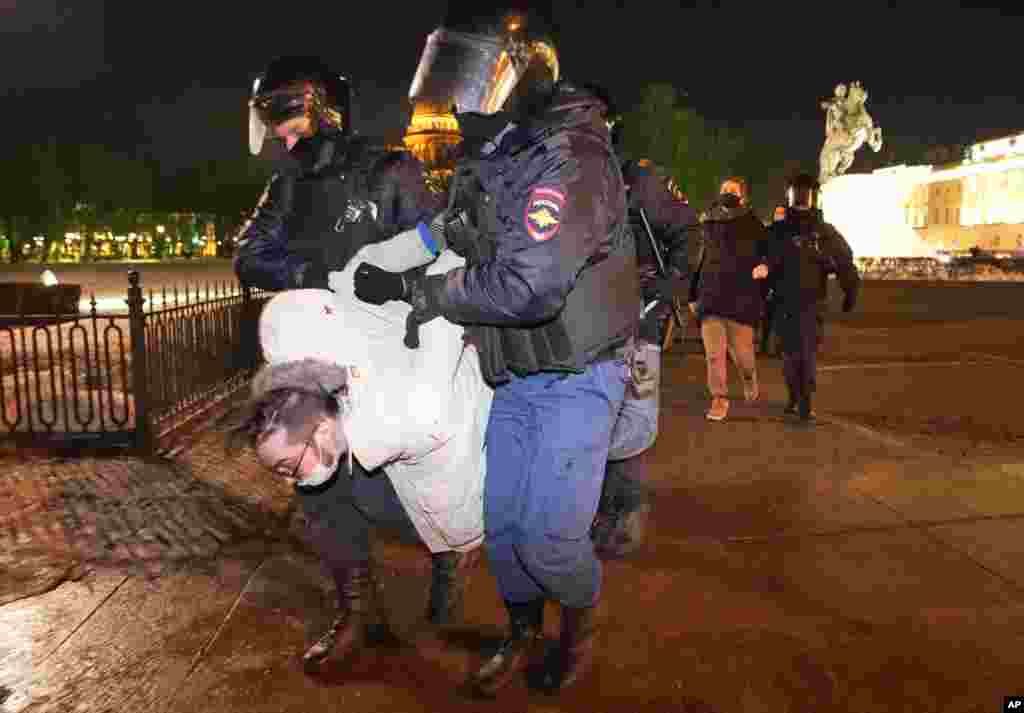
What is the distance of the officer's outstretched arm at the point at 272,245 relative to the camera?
3070mm

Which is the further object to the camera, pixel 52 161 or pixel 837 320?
pixel 52 161

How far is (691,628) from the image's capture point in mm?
3188

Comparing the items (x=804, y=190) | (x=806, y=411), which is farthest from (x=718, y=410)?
(x=804, y=190)

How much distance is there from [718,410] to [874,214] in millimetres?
54258

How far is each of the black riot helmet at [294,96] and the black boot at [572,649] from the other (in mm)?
1923

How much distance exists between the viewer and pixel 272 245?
308 cm

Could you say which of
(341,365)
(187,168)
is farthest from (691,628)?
(187,168)

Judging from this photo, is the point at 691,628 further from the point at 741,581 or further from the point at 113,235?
the point at 113,235

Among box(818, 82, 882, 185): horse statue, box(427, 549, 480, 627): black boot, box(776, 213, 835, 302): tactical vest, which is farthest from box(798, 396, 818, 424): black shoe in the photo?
box(818, 82, 882, 185): horse statue

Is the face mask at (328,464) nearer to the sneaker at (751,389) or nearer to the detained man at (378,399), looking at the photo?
the detained man at (378,399)

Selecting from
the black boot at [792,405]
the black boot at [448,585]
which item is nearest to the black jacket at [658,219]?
the black boot at [448,585]

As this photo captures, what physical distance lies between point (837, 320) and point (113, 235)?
Answer: 6964cm

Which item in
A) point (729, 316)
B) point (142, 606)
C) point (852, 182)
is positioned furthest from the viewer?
point (852, 182)

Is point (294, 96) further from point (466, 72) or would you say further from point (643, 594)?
point (643, 594)
